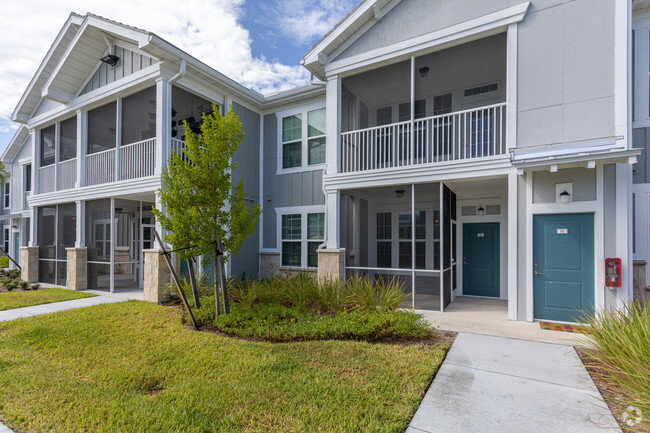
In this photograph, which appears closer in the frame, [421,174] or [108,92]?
[421,174]

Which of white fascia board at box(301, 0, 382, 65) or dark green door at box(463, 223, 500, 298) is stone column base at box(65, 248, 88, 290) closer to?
white fascia board at box(301, 0, 382, 65)

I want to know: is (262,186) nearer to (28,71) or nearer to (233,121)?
(233,121)

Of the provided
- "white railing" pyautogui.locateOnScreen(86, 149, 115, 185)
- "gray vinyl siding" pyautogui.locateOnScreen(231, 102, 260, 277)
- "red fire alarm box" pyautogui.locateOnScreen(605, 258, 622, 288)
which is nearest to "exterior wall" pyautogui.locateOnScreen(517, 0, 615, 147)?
"red fire alarm box" pyautogui.locateOnScreen(605, 258, 622, 288)

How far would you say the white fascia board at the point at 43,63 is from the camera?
9.70 metres

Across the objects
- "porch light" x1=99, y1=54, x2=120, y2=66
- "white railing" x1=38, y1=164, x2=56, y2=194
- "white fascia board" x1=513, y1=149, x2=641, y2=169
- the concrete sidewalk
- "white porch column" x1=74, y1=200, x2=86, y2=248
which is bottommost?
the concrete sidewalk

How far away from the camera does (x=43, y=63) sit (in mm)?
10891

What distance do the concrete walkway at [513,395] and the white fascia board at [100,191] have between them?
7.89 m

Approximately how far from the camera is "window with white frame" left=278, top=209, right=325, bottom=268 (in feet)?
31.8

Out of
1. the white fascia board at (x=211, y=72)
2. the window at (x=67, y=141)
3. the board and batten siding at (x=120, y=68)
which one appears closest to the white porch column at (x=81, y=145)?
the board and batten siding at (x=120, y=68)

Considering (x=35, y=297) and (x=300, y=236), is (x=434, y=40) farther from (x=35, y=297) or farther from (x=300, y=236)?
(x=35, y=297)

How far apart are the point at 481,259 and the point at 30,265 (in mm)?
15161

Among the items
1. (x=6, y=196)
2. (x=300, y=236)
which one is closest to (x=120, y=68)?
(x=300, y=236)

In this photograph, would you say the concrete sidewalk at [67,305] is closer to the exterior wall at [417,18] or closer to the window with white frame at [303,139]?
the window with white frame at [303,139]

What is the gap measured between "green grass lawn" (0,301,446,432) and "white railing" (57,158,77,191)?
22.3 feet
